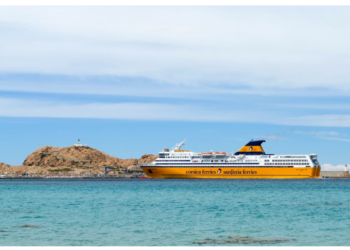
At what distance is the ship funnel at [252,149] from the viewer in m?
A: 142

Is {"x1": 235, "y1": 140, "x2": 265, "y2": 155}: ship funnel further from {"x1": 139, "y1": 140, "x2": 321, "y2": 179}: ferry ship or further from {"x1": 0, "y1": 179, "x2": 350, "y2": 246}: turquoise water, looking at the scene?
{"x1": 0, "y1": 179, "x2": 350, "y2": 246}: turquoise water

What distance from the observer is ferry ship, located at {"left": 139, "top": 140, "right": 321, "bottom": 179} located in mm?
139000

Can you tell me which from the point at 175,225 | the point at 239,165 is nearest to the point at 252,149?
the point at 239,165

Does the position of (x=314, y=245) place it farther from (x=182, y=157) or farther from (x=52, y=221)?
(x=182, y=157)

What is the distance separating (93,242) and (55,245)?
2.25 meters

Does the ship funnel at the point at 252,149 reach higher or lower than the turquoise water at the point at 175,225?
higher

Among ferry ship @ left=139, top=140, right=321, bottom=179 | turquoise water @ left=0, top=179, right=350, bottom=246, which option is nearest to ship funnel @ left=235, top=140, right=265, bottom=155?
ferry ship @ left=139, top=140, right=321, bottom=179

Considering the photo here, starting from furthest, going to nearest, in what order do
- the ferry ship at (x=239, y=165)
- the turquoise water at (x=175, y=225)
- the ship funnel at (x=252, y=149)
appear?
the ship funnel at (x=252, y=149) → the ferry ship at (x=239, y=165) → the turquoise water at (x=175, y=225)

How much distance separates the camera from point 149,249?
25750 millimetres

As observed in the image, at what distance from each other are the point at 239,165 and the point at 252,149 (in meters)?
5.95

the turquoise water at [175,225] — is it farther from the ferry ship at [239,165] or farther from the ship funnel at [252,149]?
the ship funnel at [252,149]

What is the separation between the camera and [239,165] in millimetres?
141125

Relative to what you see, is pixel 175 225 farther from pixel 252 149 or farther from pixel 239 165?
pixel 252 149

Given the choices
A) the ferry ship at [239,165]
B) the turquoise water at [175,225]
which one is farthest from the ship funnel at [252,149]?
the turquoise water at [175,225]
